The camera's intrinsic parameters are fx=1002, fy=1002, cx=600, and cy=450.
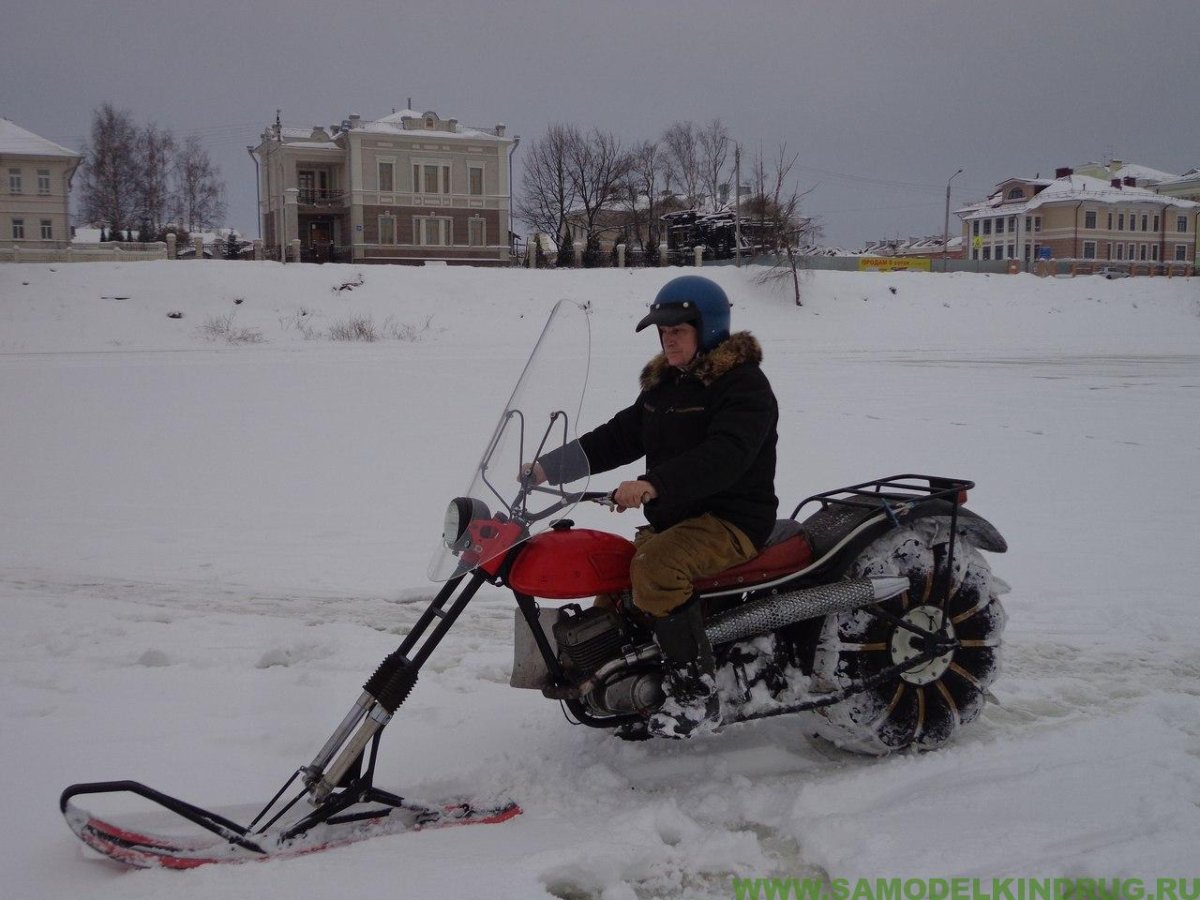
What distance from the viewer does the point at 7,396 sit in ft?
50.0

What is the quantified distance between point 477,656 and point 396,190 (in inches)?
1991

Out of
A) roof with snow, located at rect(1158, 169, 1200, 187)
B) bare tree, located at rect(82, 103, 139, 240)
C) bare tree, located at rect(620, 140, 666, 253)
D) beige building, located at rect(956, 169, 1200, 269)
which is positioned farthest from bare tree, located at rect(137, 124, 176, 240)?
roof with snow, located at rect(1158, 169, 1200, 187)

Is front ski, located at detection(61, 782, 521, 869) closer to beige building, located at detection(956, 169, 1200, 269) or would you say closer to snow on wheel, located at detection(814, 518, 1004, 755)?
snow on wheel, located at detection(814, 518, 1004, 755)

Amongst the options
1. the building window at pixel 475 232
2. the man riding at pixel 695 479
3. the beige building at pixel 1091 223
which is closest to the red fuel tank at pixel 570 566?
the man riding at pixel 695 479

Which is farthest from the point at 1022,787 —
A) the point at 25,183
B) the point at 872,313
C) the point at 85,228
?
the point at 85,228

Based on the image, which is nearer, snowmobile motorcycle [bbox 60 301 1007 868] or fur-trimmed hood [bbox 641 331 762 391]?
snowmobile motorcycle [bbox 60 301 1007 868]

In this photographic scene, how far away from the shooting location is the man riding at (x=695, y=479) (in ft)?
12.0

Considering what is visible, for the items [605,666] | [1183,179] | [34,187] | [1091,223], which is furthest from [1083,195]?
[605,666]

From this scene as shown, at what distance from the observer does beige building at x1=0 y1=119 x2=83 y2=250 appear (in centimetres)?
5922

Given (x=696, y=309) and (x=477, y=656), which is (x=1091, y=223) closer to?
(x=477, y=656)

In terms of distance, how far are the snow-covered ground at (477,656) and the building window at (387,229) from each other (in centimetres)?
3736

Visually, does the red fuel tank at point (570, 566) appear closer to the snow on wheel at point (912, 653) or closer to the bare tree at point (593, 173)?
the snow on wheel at point (912, 653)

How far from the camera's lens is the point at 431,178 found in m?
53.6

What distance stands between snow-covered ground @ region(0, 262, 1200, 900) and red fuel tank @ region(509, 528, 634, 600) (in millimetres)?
824
